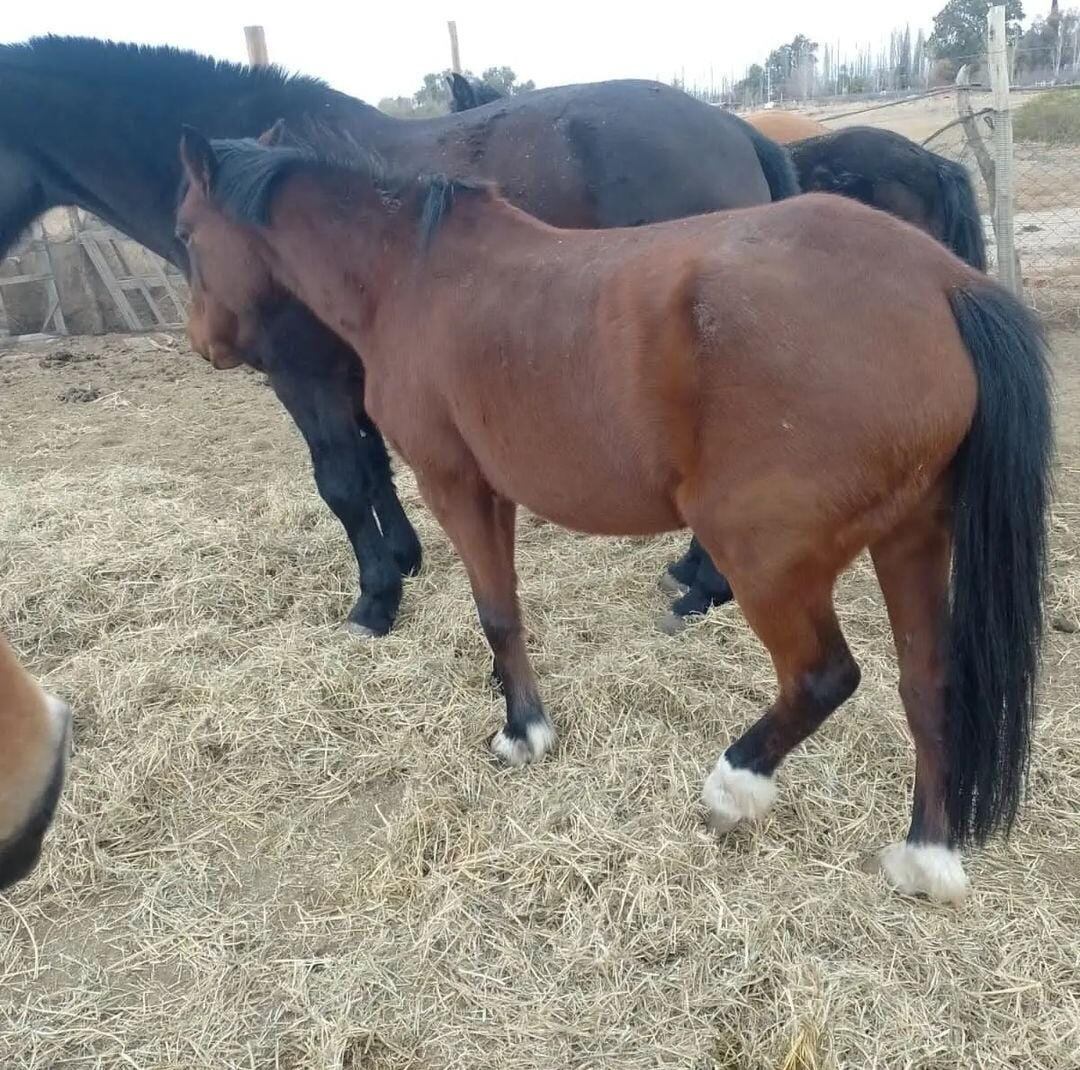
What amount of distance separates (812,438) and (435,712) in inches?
64.1

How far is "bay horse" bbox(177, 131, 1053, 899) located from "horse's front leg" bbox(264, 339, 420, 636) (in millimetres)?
875

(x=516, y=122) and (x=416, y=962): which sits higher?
(x=516, y=122)

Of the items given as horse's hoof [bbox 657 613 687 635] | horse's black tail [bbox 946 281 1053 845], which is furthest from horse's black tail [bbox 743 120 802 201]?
horse's black tail [bbox 946 281 1053 845]

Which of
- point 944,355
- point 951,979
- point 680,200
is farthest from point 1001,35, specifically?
point 951,979

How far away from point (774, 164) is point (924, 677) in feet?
7.77

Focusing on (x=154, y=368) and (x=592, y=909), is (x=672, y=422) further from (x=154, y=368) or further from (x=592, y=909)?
(x=154, y=368)

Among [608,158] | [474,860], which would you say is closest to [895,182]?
[608,158]

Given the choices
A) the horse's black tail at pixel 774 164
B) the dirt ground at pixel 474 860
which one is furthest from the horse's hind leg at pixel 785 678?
the horse's black tail at pixel 774 164

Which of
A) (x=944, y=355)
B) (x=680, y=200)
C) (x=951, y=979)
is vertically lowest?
(x=951, y=979)

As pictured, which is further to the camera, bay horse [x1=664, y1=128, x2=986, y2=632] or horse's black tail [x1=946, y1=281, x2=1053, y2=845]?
bay horse [x1=664, y1=128, x2=986, y2=632]

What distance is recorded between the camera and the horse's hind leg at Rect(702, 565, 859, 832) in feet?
6.31

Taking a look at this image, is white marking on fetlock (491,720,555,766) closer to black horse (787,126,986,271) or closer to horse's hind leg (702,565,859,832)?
horse's hind leg (702,565,859,832)

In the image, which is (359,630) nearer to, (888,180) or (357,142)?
(357,142)

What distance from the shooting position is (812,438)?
1.73 m
